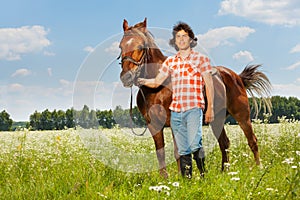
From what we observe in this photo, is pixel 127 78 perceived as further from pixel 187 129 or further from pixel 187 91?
pixel 187 129

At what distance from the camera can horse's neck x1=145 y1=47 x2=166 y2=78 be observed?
6.44 m

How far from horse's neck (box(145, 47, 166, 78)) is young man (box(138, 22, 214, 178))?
22 centimetres

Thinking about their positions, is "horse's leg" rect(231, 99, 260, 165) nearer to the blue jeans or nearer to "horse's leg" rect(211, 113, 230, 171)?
"horse's leg" rect(211, 113, 230, 171)

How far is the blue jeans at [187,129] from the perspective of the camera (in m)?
5.96

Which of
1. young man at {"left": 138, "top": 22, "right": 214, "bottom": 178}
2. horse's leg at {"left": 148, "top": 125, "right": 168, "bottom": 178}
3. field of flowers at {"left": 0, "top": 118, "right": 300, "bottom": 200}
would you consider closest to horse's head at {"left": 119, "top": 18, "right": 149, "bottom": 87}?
young man at {"left": 138, "top": 22, "right": 214, "bottom": 178}

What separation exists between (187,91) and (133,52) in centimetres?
102

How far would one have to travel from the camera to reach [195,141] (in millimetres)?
6074

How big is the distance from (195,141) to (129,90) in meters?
1.37

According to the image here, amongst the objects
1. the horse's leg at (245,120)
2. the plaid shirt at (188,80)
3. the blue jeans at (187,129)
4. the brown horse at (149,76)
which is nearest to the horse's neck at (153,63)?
the brown horse at (149,76)

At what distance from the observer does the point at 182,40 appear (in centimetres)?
619

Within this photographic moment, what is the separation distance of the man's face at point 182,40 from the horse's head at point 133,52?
19.5 inches

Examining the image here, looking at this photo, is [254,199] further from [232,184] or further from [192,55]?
[192,55]

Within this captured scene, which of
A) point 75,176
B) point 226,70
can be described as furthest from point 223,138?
point 75,176

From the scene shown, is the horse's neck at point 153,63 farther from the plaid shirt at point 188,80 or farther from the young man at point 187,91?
the plaid shirt at point 188,80
